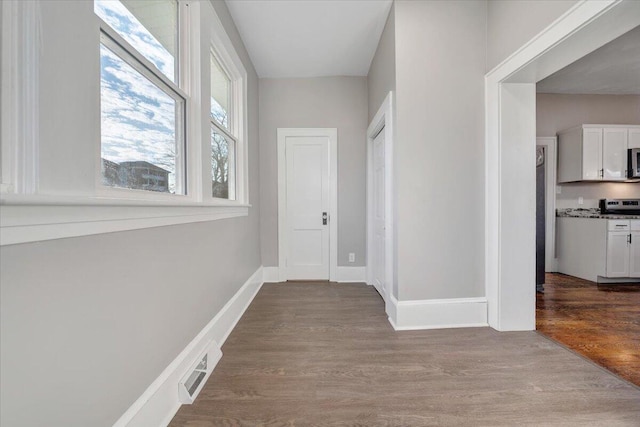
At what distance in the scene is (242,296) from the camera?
8.49ft

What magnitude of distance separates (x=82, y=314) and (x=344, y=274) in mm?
3070

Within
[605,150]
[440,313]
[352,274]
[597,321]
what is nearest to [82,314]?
[440,313]

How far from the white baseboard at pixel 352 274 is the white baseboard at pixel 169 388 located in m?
1.87

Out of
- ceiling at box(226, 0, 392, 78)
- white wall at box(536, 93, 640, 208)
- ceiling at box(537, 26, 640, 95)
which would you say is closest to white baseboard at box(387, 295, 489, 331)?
ceiling at box(226, 0, 392, 78)

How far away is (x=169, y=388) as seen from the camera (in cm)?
131

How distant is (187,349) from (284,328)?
0.91m

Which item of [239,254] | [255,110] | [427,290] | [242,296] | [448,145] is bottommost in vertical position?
[242,296]

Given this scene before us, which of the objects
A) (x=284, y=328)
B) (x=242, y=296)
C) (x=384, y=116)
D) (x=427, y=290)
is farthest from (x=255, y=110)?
(x=427, y=290)

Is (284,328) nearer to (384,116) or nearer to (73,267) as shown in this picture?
(73,267)

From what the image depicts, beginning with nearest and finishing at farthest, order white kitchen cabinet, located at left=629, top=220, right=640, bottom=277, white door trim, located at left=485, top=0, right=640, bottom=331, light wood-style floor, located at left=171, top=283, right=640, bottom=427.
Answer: light wood-style floor, located at left=171, top=283, right=640, bottom=427
white door trim, located at left=485, top=0, right=640, bottom=331
white kitchen cabinet, located at left=629, top=220, right=640, bottom=277

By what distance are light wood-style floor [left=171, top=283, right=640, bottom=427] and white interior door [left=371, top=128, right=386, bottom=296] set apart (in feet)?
2.96

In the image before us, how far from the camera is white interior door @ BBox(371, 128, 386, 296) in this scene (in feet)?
9.82

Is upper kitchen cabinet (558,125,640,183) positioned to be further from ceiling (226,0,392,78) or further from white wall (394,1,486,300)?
ceiling (226,0,392,78)

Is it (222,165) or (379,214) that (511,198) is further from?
(222,165)
